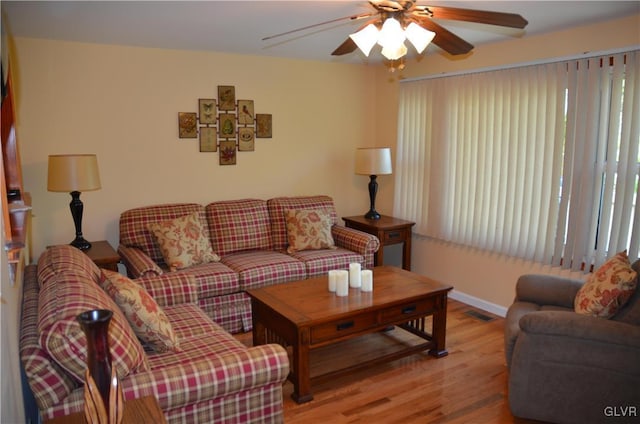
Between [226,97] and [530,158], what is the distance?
2.68 m

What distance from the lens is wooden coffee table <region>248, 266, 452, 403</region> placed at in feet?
9.33

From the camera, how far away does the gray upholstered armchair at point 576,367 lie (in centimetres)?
240

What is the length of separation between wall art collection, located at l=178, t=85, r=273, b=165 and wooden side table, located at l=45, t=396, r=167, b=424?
9.73 feet

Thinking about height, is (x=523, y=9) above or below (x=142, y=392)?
above

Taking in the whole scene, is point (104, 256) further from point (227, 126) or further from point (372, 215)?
point (372, 215)

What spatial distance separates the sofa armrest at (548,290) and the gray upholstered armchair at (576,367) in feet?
1.37

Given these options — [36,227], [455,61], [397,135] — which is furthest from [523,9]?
[36,227]

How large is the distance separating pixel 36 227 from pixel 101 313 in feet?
9.74

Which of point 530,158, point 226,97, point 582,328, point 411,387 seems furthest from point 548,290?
point 226,97

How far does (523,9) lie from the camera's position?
2.97 meters

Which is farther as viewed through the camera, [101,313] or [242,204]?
[242,204]

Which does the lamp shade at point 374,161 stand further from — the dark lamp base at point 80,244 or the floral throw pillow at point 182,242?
the dark lamp base at point 80,244

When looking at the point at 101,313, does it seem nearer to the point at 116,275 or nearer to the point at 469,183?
the point at 116,275

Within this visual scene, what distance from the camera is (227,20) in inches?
125
